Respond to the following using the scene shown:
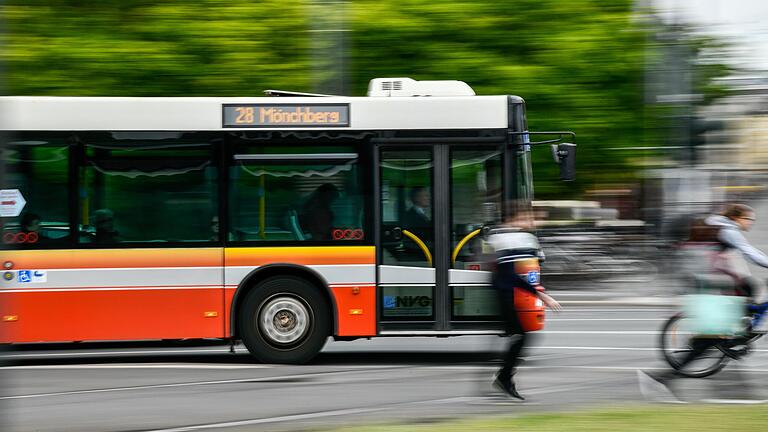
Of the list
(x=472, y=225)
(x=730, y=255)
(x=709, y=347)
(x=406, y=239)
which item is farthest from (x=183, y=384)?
(x=730, y=255)

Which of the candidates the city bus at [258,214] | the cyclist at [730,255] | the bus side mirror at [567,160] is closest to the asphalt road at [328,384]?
the cyclist at [730,255]

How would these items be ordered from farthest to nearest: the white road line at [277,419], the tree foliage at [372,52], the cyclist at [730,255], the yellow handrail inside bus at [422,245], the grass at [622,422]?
the tree foliage at [372,52] → the yellow handrail inside bus at [422,245] → the cyclist at [730,255] → the white road line at [277,419] → the grass at [622,422]

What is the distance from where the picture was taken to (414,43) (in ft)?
74.9

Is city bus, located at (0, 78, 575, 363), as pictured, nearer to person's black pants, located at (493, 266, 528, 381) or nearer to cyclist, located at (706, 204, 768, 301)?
cyclist, located at (706, 204, 768, 301)

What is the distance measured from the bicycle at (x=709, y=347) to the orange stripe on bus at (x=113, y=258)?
446cm

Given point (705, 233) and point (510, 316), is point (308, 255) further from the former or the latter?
point (705, 233)

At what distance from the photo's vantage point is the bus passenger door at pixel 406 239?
11453mm

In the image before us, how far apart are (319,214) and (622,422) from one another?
494 cm

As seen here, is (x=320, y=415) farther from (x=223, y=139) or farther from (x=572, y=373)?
(x=223, y=139)

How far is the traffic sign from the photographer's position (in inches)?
444

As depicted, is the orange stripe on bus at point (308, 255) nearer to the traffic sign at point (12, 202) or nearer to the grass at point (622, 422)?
the traffic sign at point (12, 202)

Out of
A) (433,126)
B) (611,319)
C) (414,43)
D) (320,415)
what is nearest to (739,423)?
(320,415)

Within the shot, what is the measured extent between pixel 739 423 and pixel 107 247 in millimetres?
6566

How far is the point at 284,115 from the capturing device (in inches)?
453
